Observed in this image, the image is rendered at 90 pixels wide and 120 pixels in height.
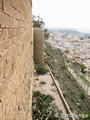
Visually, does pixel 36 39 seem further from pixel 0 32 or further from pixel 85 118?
pixel 0 32

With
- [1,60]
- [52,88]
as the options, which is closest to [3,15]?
[1,60]

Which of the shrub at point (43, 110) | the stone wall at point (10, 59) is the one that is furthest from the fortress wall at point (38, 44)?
the stone wall at point (10, 59)

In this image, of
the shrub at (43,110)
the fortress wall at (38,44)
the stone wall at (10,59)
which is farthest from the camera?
the fortress wall at (38,44)

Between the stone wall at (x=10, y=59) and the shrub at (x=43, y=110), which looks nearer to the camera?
the stone wall at (x=10, y=59)

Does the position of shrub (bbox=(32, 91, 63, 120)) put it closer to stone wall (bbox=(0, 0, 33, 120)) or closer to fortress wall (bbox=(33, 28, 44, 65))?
stone wall (bbox=(0, 0, 33, 120))

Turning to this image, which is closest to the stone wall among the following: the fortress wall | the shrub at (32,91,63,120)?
the shrub at (32,91,63,120)

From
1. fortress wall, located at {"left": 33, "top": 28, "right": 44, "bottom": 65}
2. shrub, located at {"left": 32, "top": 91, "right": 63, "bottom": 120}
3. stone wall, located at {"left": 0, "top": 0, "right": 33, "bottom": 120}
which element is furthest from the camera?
fortress wall, located at {"left": 33, "top": 28, "right": 44, "bottom": 65}

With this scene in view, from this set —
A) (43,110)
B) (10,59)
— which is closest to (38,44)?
(43,110)

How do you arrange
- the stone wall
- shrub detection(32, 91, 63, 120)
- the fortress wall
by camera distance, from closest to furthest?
the stone wall < shrub detection(32, 91, 63, 120) < the fortress wall

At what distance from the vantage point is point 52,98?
21.4ft

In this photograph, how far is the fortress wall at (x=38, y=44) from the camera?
11133 mm

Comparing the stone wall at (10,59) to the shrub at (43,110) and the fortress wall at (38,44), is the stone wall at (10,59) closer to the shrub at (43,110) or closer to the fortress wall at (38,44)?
the shrub at (43,110)

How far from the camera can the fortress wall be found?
11133 mm

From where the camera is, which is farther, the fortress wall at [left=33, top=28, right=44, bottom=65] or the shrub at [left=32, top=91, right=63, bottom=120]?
the fortress wall at [left=33, top=28, right=44, bottom=65]
